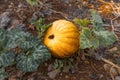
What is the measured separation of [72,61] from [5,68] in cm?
63

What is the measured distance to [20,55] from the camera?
10.8 feet

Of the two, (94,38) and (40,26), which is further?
(40,26)

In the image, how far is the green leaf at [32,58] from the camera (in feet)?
10.7

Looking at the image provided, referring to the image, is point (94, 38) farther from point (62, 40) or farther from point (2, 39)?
→ point (2, 39)

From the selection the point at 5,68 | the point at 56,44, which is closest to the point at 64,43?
the point at 56,44

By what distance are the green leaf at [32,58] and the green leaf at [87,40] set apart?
1.09 ft

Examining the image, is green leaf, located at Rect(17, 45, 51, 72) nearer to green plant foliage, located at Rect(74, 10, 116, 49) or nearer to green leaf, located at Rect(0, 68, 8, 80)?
green leaf, located at Rect(0, 68, 8, 80)

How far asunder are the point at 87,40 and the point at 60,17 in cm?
82

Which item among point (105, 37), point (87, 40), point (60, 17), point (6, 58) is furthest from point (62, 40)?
point (60, 17)

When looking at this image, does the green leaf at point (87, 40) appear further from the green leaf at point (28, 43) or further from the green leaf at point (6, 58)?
the green leaf at point (6, 58)

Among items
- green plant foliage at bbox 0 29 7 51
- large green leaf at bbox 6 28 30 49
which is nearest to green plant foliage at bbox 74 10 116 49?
large green leaf at bbox 6 28 30 49

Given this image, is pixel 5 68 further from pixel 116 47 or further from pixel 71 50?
pixel 116 47

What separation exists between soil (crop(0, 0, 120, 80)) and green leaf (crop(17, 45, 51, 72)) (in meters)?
0.15

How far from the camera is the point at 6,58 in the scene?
3211mm
